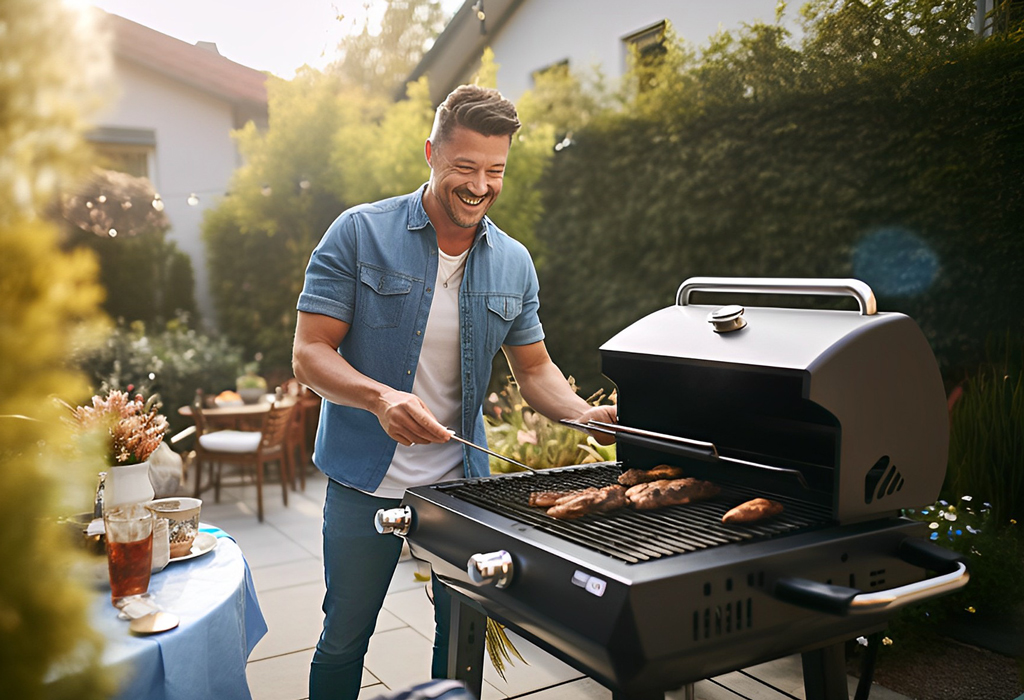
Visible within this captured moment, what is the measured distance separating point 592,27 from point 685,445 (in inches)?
241

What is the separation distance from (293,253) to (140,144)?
2581mm

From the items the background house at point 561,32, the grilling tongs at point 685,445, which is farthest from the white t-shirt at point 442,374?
the background house at point 561,32

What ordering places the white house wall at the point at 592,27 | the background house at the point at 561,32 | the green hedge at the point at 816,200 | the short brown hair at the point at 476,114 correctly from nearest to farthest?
1. the short brown hair at the point at 476,114
2. the green hedge at the point at 816,200
3. the white house wall at the point at 592,27
4. the background house at the point at 561,32

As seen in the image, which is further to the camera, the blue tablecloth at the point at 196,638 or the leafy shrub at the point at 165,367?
the leafy shrub at the point at 165,367

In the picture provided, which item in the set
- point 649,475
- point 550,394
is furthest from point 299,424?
point 649,475

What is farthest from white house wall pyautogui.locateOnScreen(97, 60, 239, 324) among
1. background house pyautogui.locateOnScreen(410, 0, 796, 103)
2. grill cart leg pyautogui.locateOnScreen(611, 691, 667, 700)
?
grill cart leg pyautogui.locateOnScreen(611, 691, 667, 700)

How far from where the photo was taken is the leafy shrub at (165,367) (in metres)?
6.86

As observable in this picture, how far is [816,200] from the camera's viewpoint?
450 cm

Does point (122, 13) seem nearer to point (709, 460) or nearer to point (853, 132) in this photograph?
point (853, 132)

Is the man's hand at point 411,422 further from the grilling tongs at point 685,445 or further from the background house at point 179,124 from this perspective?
the background house at point 179,124

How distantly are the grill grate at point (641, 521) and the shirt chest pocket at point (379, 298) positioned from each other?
544 mm

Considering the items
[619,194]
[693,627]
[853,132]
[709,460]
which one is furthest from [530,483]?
[619,194]

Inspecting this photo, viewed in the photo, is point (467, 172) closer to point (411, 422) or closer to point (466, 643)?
point (411, 422)

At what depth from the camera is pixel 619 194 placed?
19.8 feet
